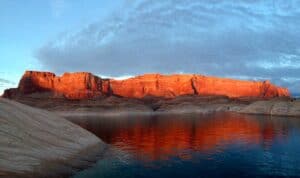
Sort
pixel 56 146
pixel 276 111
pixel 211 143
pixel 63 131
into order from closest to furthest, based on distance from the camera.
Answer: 1. pixel 56 146
2. pixel 63 131
3. pixel 211 143
4. pixel 276 111

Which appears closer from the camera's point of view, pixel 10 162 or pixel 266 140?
pixel 10 162

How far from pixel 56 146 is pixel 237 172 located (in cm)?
1569

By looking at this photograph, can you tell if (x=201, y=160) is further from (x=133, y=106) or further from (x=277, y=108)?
(x=133, y=106)

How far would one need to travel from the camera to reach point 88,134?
43875 millimetres

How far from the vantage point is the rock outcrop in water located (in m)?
24.2

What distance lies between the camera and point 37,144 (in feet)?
96.0

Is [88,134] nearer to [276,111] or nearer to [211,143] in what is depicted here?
[211,143]

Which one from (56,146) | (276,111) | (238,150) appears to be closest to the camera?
(56,146)

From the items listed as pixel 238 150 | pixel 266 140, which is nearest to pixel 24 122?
pixel 238 150

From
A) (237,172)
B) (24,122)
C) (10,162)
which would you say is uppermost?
(24,122)

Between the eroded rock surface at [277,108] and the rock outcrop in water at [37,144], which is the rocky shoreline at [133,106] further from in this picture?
the rock outcrop in water at [37,144]

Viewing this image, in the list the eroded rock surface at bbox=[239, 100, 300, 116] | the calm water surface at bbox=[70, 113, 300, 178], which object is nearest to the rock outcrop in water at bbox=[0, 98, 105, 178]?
the calm water surface at bbox=[70, 113, 300, 178]

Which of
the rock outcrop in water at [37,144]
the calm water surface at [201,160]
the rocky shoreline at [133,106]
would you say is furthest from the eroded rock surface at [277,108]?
the rock outcrop in water at [37,144]

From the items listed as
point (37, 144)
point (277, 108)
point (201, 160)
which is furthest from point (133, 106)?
point (37, 144)
